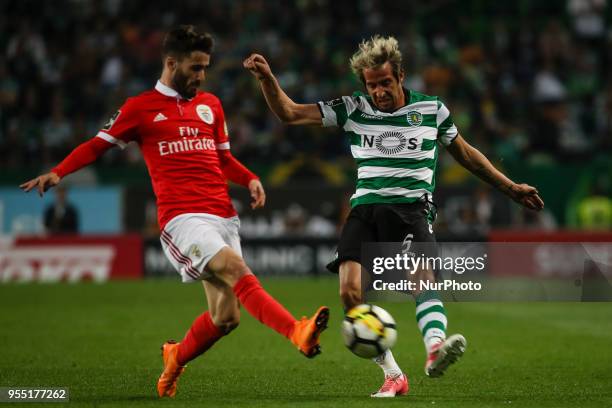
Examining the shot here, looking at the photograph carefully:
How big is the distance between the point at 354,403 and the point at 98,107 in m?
16.8

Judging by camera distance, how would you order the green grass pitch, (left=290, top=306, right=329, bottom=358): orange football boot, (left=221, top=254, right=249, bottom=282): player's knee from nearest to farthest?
(left=290, top=306, right=329, bottom=358): orange football boot, (left=221, top=254, right=249, bottom=282): player's knee, the green grass pitch

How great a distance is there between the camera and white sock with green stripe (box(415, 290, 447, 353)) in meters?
7.10

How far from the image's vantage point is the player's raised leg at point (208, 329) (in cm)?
734

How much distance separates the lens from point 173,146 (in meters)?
7.42

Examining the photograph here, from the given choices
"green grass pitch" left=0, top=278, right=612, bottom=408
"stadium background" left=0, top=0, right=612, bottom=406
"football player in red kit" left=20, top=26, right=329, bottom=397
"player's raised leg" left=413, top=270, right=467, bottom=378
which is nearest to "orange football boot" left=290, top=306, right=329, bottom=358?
"green grass pitch" left=0, top=278, right=612, bottom=408

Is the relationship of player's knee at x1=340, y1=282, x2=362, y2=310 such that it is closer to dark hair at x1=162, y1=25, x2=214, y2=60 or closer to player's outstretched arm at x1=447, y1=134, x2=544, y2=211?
player's outstretched arm at x1=447, y1=134, x2=544, y2=211

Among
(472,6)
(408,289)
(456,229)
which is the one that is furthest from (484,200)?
(408,289)

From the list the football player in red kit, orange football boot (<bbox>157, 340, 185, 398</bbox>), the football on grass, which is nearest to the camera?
the football on grass

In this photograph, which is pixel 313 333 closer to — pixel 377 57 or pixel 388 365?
pixel 388 365

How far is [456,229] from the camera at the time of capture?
66.4 ft

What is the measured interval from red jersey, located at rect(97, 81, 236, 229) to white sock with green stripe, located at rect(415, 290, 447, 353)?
139 cm

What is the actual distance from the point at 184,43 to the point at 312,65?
648 inches

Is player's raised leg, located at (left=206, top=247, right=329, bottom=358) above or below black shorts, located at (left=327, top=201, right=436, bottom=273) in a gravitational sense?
below

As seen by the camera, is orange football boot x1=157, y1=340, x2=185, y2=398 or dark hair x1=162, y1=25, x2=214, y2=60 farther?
orange football boot x1=157, y1=340, x2=185, y2=398
